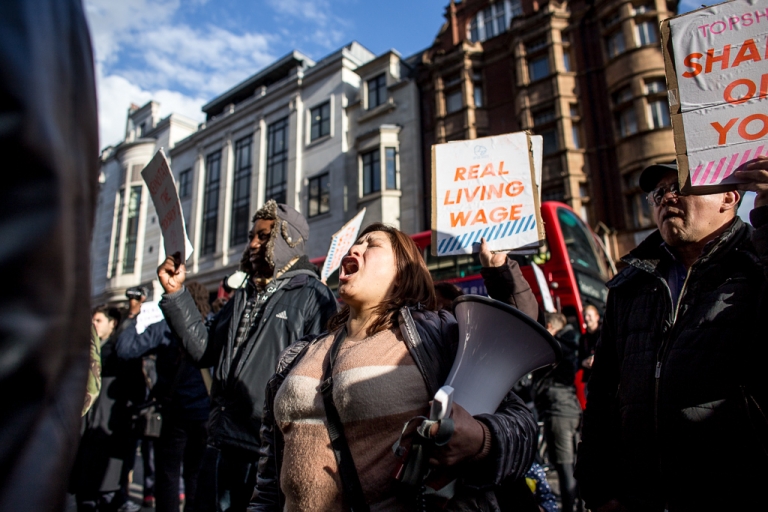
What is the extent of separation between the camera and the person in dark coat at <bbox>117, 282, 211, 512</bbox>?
13.6ft

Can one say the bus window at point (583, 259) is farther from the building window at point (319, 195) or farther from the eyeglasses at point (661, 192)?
the building window at point (319, 195)

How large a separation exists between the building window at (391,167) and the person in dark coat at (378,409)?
1993 centimetres

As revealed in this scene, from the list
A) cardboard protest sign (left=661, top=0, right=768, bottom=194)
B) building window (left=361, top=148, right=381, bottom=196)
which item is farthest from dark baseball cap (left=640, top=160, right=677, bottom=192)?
building window (left=361, top=148, right=381, bottom=196)

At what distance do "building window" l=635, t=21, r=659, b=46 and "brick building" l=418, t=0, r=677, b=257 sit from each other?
0.12 feet

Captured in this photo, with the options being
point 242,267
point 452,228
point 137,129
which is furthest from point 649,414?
point 137,129

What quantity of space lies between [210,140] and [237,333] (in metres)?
29.6

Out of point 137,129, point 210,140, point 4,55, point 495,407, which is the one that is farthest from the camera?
point 137,129

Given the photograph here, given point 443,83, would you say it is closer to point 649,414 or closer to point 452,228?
point 452,228

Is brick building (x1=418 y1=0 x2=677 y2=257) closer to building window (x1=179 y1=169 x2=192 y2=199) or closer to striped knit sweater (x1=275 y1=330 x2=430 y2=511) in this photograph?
building window (x1=179 y1=169 x2=192 y2=199)

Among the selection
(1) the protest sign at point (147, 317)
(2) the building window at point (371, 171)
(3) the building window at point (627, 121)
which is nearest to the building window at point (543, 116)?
(3) the building window at point (627, 121)

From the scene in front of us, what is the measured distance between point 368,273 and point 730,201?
5.31 ft

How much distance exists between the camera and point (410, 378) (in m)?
1.84

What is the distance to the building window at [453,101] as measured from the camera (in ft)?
73.0

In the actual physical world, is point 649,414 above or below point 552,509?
above
